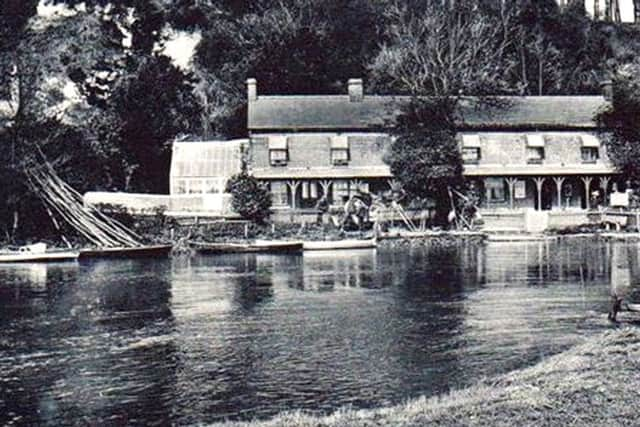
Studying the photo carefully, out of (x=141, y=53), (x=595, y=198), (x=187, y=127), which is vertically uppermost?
(x=141, y=53)

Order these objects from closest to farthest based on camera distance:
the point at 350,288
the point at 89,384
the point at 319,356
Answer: the point at 89,384, the point at 319,356, the point at 350,288

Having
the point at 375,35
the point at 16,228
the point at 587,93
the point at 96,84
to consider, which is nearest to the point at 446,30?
the point at 375,35

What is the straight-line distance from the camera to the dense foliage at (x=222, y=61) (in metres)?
65.6

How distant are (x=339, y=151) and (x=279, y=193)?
4.62 m

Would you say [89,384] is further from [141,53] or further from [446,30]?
[446,30]

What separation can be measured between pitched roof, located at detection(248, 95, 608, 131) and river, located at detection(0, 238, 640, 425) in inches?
689

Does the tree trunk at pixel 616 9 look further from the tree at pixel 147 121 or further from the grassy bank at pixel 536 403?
the grassy bank at pixel 536 403

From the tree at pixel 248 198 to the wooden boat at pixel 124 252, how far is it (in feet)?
26.0

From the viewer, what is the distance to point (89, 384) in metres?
20.4

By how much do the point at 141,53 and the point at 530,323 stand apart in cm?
5165

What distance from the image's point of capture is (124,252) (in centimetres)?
5031

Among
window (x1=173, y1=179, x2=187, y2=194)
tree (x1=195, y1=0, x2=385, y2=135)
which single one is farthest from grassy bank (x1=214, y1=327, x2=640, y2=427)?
tree (x1=195, y1=0, x2=385, y2=135)

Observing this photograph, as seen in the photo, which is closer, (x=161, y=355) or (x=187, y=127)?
(x=161, y=355)

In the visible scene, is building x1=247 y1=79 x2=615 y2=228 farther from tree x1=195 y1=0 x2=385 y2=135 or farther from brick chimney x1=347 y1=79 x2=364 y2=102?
tree x1=195 y1=0 x2=385 y2=135
